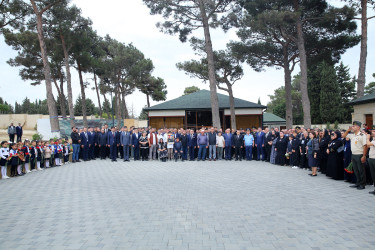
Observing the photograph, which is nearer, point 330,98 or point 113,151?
point 113,151

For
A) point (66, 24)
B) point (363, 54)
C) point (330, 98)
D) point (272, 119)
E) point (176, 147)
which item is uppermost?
point (66, 24)

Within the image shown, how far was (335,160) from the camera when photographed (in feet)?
29.2

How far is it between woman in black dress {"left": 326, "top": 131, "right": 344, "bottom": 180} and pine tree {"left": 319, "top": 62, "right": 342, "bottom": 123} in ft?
110

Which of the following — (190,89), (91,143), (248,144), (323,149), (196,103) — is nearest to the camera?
(323,149)

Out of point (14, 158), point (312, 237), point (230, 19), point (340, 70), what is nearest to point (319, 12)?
point (230, 19)

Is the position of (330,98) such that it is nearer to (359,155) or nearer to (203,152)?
(203,152)

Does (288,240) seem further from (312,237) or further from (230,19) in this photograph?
(230,19)

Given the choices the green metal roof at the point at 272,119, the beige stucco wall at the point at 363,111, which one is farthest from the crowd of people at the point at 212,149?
the green metal roof at the point at 272,119

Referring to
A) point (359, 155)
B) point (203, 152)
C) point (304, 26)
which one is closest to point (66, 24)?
point (203, 152)

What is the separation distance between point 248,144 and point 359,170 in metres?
6.66

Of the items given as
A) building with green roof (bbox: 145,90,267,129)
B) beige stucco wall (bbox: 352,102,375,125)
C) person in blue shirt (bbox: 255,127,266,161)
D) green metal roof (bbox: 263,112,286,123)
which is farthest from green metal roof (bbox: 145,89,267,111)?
person in blue shirt (bbox: 255,127,266,161)

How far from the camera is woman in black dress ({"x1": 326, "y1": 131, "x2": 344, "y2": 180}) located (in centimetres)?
880

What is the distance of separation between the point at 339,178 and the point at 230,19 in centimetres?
1409

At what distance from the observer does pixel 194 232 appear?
4.49 m
